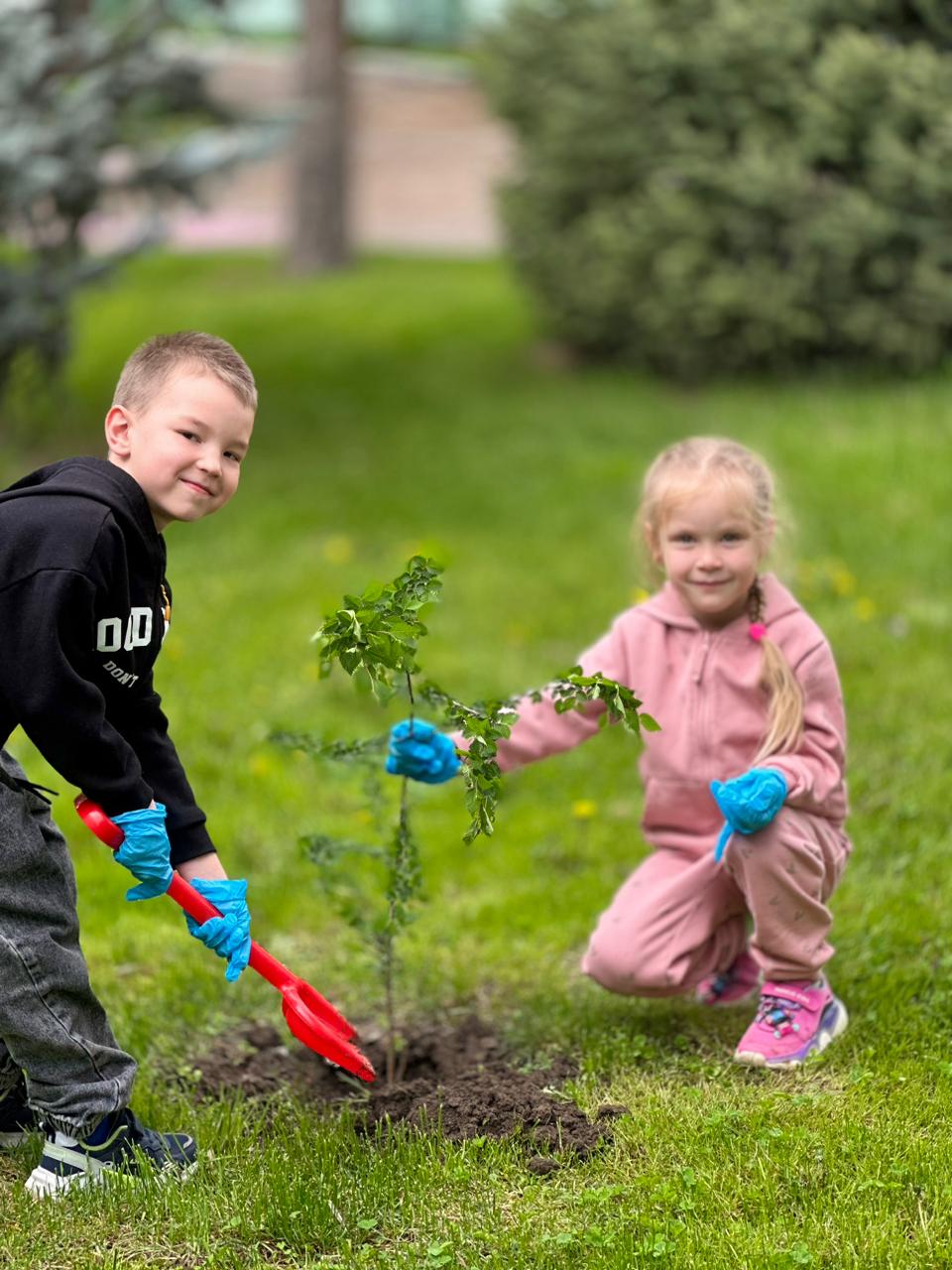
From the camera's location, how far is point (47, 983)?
288 cm

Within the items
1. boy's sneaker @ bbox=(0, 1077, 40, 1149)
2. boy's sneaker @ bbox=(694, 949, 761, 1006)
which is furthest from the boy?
boy's sneaker @ bbox=(694, 949, 761, 1006)

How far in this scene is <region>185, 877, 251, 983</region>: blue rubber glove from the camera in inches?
114

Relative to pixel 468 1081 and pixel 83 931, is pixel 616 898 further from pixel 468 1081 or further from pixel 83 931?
pixel 83 931

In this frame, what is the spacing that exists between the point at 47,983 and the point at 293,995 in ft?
1.50

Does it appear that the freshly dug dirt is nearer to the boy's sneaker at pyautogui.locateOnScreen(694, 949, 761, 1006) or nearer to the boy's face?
the boy's sneaker at pyautogui.locateOnScreen(694, 949, 761, 1006)

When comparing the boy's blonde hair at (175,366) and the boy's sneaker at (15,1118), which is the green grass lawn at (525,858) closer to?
the boy's sneaker at (15,1118)

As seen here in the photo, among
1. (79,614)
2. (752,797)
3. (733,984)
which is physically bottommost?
(733,984)

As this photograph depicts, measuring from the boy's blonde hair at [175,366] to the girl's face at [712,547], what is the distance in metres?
1.03

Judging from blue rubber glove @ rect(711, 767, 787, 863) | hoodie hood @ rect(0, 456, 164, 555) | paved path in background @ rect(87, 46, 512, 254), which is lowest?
paved path in background @ rect(87, 46, 512, 254)

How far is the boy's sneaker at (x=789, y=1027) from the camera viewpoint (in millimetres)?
3428

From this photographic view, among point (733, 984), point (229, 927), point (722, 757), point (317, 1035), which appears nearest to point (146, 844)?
point (229, 927)

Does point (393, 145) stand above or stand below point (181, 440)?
below

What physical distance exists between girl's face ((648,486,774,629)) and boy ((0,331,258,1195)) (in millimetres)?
1025

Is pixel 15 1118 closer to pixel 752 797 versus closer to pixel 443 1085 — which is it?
pixel 443 1085
